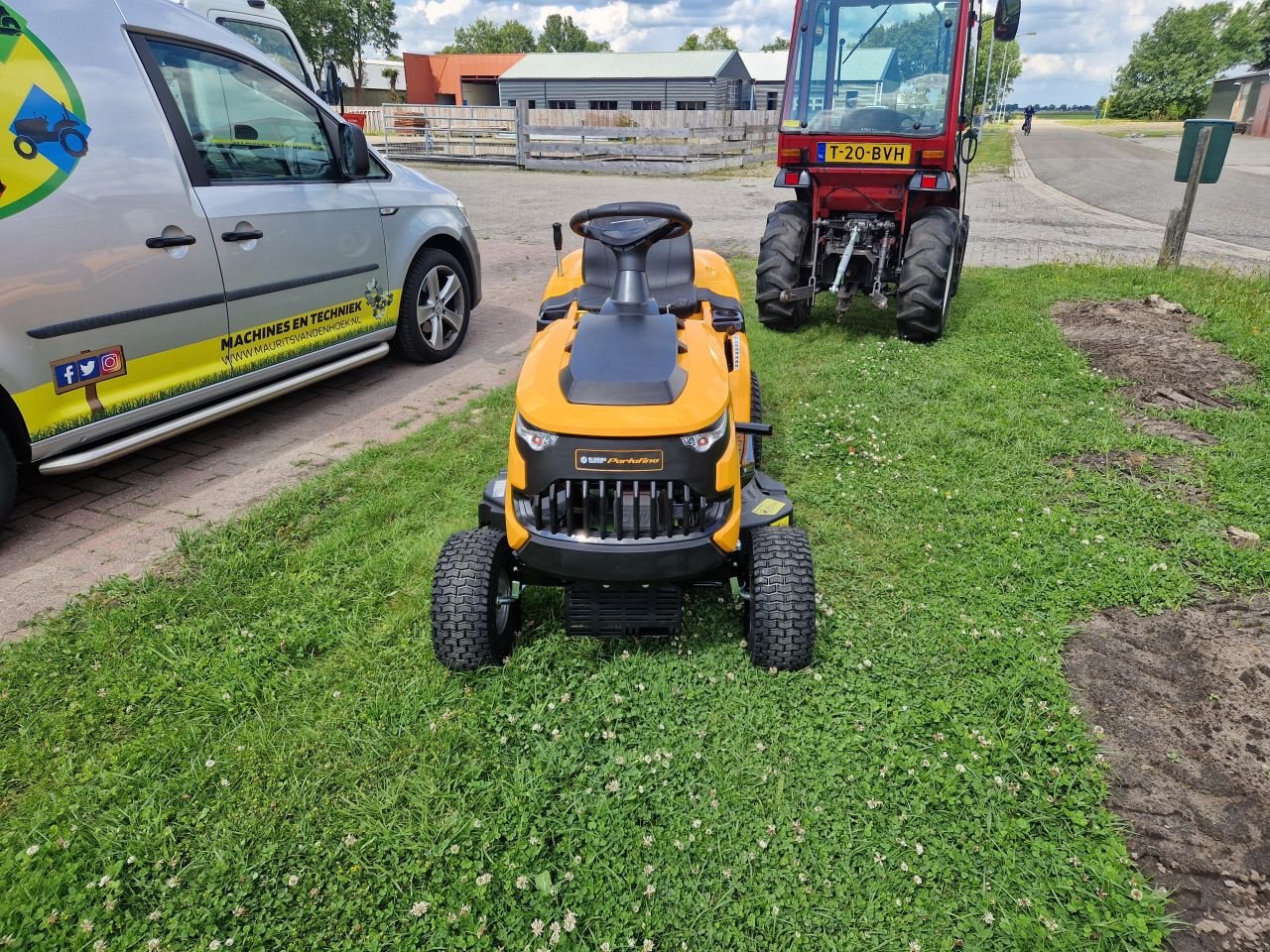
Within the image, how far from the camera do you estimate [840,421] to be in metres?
5.08

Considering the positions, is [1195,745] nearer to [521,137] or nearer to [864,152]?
[864,152]

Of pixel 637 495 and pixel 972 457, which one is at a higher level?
pixel 637 495

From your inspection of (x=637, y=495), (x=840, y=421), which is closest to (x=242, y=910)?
(x=637, y=495)

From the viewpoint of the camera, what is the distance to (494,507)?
3094 mm

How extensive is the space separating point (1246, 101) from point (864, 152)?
57250 mm

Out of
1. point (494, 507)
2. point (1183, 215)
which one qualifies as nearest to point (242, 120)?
point (494, 507)

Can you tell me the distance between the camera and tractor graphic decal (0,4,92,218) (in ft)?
10.9

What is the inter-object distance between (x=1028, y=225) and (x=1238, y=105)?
4910 centimetres

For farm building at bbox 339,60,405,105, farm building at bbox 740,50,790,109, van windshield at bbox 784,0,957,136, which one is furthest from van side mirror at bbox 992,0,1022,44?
farm building at bbox 339,60,405,105

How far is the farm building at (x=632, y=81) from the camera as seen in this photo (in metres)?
40.5

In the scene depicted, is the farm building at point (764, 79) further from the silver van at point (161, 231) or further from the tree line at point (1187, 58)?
the silver van at point (161, 231)

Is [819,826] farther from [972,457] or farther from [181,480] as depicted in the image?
[181,480]

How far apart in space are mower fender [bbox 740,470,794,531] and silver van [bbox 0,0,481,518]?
2997 millimetres

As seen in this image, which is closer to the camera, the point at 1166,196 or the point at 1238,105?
the point at 1166,196
